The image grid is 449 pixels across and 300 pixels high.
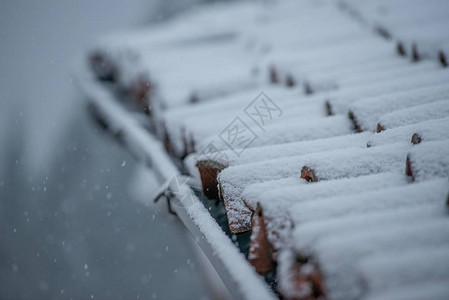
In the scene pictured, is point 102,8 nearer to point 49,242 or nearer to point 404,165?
point 49,242

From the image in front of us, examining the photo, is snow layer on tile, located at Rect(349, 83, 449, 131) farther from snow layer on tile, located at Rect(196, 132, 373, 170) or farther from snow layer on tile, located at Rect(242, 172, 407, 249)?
snow layer on tile, located at Rect(242, 172, 407, 249)

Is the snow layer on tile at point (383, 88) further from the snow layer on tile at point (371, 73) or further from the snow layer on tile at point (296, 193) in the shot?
the snow layer on tile at point (296, 193)

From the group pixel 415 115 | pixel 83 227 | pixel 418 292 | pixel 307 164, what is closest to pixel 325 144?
pixel 307 164

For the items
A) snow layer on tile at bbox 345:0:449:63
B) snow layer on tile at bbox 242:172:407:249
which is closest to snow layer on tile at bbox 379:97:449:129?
snow layer on tile at bbox 242:172:407:249

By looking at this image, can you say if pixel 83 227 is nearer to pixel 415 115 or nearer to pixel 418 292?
pixel 415 115

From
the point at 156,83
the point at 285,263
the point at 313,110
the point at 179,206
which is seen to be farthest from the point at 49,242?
the point at 285,263

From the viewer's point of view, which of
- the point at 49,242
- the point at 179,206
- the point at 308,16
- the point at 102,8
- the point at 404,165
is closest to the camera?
the point at 404,165

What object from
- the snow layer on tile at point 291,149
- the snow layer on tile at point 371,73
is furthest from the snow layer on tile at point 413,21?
the snow layer on tile at point 291,149
